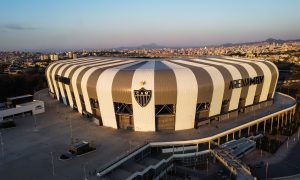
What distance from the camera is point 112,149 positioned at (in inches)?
1272

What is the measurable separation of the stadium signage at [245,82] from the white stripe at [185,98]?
7903mm

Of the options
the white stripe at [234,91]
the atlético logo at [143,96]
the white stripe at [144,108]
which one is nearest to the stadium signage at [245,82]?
the white stripe at [234,91]

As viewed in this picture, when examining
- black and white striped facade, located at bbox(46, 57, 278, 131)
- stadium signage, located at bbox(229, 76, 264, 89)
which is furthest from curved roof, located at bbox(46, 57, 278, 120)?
stadium signage, located at bbox(229, 76, 264, 89)

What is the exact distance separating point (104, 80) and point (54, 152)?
12.8m

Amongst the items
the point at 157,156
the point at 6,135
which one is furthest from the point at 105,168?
the point at 6,135

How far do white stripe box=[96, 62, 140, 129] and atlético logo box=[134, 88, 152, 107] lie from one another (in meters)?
4.46

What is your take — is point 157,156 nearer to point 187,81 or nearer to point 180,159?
point 180,159

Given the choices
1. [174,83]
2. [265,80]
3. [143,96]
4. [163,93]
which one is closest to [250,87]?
[265,80]

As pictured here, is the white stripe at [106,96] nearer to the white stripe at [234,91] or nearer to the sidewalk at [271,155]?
the white stripe at [234,91]

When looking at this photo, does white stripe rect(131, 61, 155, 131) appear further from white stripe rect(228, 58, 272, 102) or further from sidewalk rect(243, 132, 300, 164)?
white stripe rect(228, 58, 272, 102)

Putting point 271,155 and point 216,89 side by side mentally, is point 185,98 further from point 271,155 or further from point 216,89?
point 271,155

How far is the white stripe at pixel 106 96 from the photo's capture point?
38844 mm

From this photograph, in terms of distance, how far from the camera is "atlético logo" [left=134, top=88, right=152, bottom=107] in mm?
36438

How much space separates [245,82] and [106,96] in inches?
933
